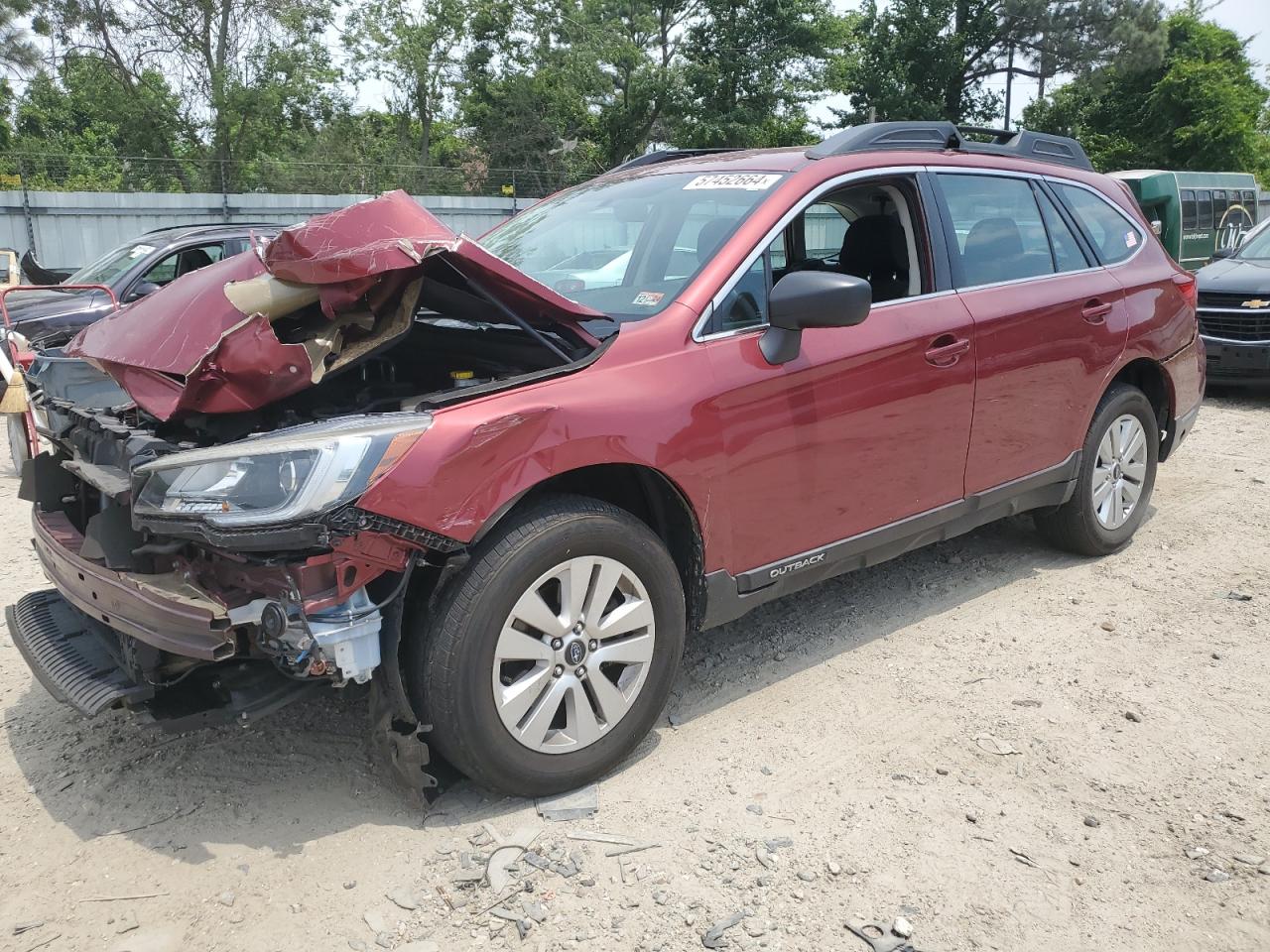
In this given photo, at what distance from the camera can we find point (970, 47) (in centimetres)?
3866

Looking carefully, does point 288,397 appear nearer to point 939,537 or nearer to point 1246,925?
point 939,537

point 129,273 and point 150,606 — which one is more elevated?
point 129,273

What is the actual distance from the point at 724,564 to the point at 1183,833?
1505mm

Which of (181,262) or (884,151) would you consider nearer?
(884,151)

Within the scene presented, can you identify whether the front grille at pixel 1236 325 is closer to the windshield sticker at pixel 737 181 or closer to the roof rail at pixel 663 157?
the roof rail at pixel 663 157

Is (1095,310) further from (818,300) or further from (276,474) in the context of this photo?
(276,474)

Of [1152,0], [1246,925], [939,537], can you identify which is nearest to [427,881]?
[1246,925]

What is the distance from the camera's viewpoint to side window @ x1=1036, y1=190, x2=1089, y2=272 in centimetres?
461

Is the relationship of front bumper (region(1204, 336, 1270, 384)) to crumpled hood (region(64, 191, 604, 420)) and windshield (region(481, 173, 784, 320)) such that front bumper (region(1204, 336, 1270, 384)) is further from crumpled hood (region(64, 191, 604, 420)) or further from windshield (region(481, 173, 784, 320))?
crumpled hood (region(64, 191, 604, 420))

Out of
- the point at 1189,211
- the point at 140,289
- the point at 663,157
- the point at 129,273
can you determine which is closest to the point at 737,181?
the point at 663,157

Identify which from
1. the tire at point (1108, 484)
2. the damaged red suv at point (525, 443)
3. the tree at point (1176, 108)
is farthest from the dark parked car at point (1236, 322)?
the tree at point (1176, 108)

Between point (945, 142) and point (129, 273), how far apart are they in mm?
7973

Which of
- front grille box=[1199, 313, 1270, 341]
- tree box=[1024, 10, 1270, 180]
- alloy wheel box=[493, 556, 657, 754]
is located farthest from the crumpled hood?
tree box=[1024, 10, 1270, 180]

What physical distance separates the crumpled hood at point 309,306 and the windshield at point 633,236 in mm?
537
